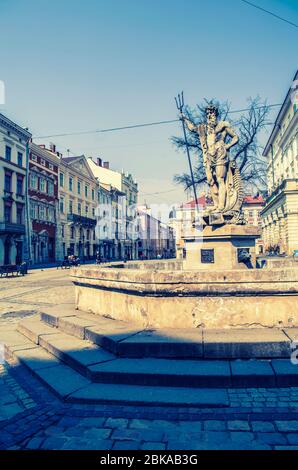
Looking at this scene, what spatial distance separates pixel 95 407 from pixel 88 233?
166 feet

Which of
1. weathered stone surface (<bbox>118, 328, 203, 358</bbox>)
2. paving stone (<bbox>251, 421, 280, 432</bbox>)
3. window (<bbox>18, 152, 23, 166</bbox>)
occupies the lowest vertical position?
paving stone (<bbox>251, 421, 280, 432</bbox>)

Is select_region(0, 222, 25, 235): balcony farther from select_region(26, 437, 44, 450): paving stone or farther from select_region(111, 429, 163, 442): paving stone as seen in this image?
select_region(111, 429, 163, 442): paving stone

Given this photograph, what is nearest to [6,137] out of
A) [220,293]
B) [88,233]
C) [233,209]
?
[88,233]

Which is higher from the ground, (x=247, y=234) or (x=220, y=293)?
(x=247, y=234)

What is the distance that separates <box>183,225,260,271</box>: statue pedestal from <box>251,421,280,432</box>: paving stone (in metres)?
4.24

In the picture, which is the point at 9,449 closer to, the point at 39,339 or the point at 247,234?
the point at 39,339

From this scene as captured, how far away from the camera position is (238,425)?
263 cm

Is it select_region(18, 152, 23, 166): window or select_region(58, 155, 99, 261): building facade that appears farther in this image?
select_region(58, 155, 99, 261): building facade

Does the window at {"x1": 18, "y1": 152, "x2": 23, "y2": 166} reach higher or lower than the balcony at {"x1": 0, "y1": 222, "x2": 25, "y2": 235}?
higher

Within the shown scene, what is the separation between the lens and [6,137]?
105 ft

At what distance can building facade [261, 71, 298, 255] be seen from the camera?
109 feet

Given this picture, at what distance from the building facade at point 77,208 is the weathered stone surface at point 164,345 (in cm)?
4045

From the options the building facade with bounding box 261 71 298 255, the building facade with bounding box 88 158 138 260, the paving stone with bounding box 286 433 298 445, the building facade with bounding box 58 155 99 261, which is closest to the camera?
the paving stone with bounding box 286 433 298 445

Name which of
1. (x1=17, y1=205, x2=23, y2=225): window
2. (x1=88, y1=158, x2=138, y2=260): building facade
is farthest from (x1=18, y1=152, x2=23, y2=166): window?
(x1=88, y1=158, x2=138, y2=260): building facade
